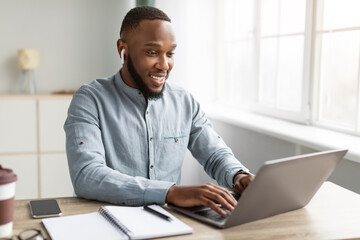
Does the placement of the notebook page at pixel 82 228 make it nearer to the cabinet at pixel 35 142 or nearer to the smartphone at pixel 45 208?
the smartphone at pixel 45 208

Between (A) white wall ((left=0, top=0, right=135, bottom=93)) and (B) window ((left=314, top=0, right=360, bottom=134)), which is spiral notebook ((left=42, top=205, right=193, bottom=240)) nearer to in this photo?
(B) window ((left=314, top=0, right=360, bottom=134))

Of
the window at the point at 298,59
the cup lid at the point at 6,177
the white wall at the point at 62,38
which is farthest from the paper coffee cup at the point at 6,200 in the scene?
the white wall at the point at 62,38

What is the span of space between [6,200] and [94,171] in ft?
1.32

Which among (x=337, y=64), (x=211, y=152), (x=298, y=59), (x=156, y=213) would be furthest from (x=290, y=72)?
(x=156, y=213)

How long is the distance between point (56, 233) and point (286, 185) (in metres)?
0.58

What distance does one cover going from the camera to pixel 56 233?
3.52 ft

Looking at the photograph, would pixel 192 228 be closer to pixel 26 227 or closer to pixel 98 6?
pixel 26 227

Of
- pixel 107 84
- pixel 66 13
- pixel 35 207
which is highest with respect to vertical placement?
pixel 66 13

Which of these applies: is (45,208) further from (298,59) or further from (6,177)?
(298,59)

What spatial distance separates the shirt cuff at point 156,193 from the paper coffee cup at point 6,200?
1.30ft

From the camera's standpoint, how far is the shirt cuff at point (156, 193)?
4.32 feet

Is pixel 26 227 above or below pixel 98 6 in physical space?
below

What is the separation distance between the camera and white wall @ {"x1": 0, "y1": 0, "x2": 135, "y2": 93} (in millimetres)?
3854

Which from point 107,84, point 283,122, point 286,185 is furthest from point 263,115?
point 286,185
